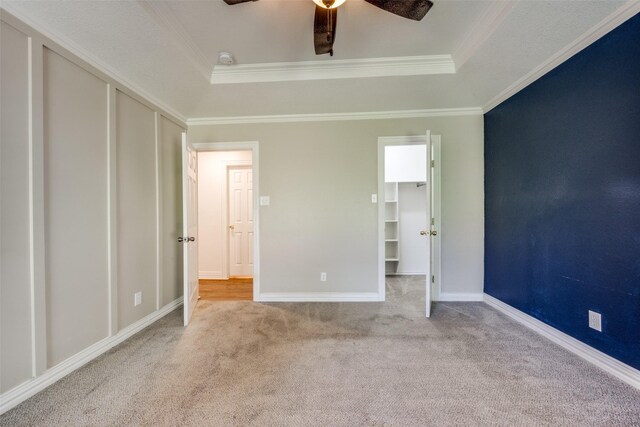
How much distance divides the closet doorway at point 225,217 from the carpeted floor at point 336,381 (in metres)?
1.87

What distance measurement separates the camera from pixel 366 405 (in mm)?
1417

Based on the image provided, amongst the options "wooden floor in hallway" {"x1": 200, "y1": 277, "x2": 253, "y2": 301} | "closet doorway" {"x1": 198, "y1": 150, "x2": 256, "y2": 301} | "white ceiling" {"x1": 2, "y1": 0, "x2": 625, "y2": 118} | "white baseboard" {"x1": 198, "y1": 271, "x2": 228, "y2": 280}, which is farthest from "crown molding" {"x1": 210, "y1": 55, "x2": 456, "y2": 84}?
"white baseboard" {"x1": 198, "y1": 271, "x2": 228, "y2": 280}

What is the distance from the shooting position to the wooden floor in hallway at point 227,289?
3.27 meters

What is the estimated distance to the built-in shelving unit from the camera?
431cm

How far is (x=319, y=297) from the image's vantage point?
10.1ft

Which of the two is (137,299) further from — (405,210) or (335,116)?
(405,210)

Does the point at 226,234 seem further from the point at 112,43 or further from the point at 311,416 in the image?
the point at 311,416

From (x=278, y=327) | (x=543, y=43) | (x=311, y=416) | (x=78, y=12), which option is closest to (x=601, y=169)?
(x=543, y=43)

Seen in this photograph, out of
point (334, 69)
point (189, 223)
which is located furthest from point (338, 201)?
point (189, 223)

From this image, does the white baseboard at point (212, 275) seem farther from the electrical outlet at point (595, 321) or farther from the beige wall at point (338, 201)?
the electrical outlet at point (595, 321)

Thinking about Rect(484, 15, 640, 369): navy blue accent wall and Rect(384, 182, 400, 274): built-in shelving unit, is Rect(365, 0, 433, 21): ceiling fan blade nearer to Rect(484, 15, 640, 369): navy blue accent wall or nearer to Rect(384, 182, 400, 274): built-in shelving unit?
Rect(484, 15, 640, 369): navy blue accent wall

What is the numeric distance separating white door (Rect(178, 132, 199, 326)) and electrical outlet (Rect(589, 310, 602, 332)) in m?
3.36

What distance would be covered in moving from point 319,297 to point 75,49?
3.13 metres

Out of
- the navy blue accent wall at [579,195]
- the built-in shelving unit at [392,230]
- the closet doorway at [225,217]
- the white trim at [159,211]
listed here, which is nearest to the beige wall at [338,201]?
the navy blue accent wall at [579,195]
